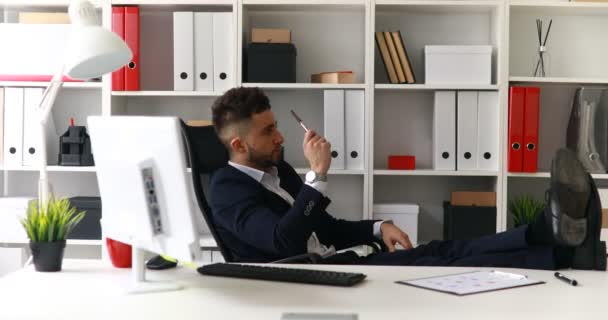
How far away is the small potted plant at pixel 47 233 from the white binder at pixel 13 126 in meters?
1.88

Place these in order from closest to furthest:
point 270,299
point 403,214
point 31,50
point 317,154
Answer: point 270,299 → point 317,154 → point 403,214 → point 31,50

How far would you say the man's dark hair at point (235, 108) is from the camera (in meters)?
2.68

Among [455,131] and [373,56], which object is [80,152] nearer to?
[373,56]

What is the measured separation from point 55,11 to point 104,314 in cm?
282

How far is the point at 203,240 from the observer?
361cm

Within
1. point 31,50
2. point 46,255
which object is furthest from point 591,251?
point 31,50

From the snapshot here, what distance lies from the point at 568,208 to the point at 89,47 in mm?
1452

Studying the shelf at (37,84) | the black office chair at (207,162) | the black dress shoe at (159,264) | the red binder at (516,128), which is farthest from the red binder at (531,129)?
the black dress shoe at (159,264)

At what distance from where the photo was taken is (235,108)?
268 cm

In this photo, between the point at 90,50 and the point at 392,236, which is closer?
the point at 90,50

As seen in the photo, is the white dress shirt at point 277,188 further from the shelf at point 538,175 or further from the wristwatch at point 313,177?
the shelf at point 538,175

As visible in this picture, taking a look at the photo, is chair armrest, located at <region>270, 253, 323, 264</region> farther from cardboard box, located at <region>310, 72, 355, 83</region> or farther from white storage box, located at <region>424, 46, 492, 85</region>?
white storage box, located at <region>424, 46, 492, 85</region>

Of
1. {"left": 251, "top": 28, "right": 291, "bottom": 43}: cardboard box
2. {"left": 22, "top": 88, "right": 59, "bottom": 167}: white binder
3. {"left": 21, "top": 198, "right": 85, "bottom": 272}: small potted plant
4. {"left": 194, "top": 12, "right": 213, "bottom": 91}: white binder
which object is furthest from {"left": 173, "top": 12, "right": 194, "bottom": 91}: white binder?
{"left": 21, "top": 198, "right": 85, "bottom": 272}: small potted plant

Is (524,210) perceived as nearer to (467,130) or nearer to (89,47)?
(467,130)
